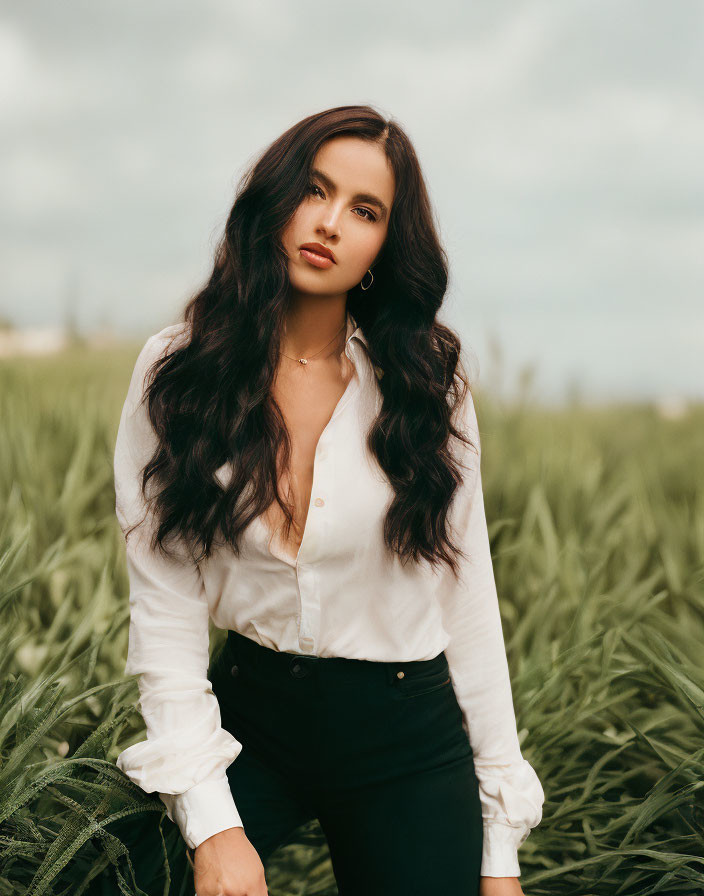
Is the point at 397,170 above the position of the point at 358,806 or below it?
above

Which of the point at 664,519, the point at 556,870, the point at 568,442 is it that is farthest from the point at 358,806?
the point at 568,442

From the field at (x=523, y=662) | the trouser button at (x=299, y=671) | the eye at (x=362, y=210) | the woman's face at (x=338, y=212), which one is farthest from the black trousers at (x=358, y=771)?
the eye at (x=362, y=210)

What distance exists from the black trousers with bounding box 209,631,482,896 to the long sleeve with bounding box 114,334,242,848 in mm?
78

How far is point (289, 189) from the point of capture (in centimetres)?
143

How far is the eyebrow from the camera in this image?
1436 millimetres

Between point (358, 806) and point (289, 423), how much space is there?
63 cm

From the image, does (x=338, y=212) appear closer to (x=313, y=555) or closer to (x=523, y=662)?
(x=313, y=555)

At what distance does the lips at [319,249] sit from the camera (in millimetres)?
1423

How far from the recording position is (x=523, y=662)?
2223mm

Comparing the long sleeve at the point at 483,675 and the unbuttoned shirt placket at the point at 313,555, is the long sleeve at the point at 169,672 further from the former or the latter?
the long sleeve at the point at 483,675

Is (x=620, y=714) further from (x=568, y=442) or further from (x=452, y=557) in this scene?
(x=568, y=442)

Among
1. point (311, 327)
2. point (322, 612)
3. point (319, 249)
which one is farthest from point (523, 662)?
point (319, 249)

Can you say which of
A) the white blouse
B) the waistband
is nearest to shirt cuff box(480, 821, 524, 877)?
the white blouse

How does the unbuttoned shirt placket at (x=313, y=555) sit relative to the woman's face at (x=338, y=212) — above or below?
below
